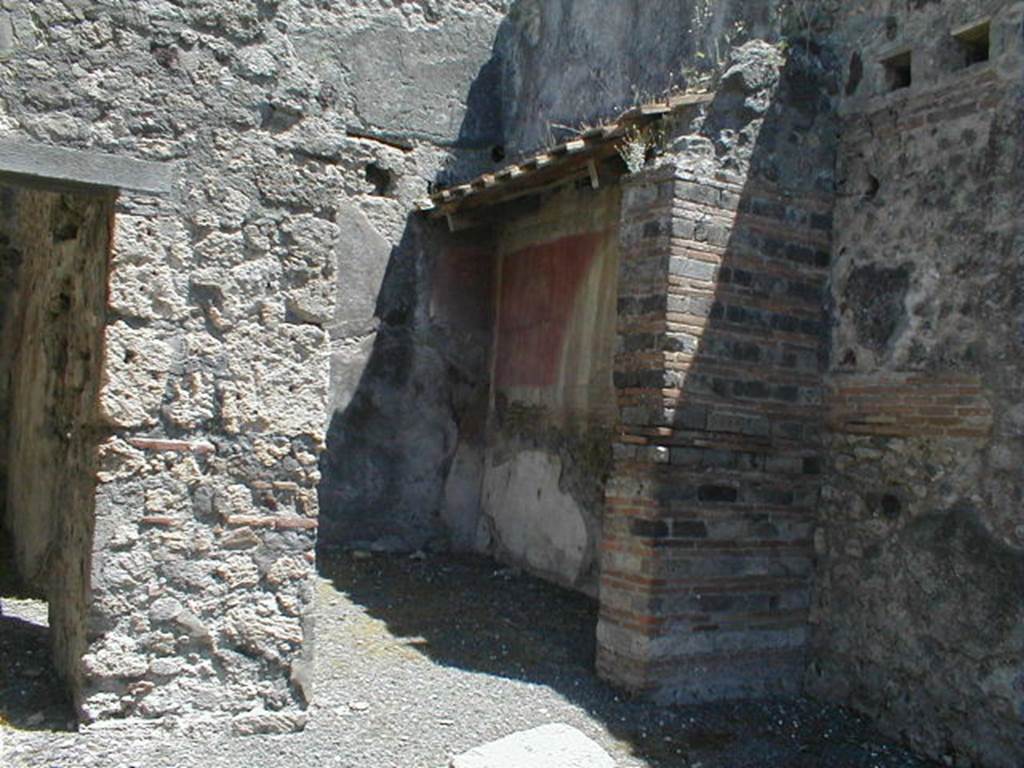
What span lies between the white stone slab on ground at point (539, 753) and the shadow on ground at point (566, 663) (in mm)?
588

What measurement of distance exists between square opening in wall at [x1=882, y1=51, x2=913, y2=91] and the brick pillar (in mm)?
630

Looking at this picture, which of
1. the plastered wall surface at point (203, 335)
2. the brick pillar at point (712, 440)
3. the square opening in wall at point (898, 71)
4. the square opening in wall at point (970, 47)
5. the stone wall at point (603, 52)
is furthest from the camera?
the stone wall at point (603, 52)

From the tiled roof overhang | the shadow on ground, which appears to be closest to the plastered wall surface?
the shadow on ground

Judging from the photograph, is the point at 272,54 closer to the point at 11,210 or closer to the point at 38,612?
the point at 38,612

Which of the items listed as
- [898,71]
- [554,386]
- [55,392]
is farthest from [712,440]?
[55,392]

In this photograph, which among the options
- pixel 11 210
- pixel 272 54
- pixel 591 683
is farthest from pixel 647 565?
pixel 11 210

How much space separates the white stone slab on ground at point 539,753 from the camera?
375 centimetres

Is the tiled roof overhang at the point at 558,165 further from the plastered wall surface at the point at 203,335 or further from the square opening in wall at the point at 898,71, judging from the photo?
the plastered wall surface at the point at 203,335

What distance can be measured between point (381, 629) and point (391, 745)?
1.64 m

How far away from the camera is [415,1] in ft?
27.4

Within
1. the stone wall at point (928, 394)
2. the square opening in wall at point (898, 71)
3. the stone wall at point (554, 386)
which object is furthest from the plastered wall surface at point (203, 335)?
the stone wall at point (554, 386)

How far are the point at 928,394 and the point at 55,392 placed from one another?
3.98 meters

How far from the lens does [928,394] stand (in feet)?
15.9

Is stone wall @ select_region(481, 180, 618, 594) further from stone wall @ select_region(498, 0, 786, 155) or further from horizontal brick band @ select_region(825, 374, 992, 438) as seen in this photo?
horizontal brick band @ select_region(825, 374, 992, 438)
